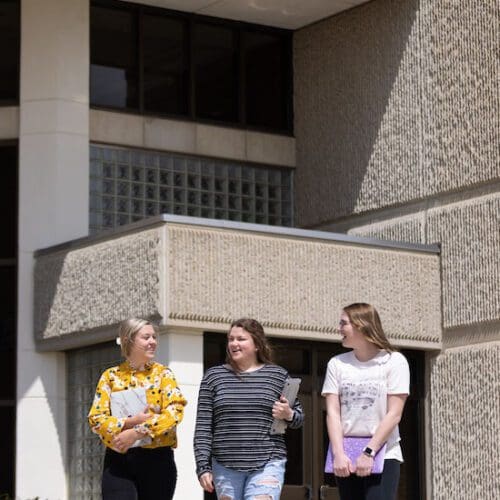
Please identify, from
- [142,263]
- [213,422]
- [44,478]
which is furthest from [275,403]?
[44,478]

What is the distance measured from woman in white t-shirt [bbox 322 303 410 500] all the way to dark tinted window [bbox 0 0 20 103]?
8.96 metres

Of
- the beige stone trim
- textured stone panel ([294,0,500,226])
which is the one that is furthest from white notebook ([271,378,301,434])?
the beige stone trim

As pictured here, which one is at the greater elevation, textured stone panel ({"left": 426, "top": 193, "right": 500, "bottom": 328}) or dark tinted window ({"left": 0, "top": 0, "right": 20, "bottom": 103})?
dark tinted window ({"left": 0, "top": 0, "right": 20, "bottom": 103})

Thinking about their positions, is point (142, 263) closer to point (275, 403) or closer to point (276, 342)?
point (276, 342)

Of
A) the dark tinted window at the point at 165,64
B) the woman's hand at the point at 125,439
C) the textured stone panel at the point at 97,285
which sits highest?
the dark tinted window at the point at 165,64

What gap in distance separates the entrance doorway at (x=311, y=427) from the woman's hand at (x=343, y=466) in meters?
6.39

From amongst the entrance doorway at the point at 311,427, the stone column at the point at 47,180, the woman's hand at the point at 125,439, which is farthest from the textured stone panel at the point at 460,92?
the woman's hand at the point at 125,439

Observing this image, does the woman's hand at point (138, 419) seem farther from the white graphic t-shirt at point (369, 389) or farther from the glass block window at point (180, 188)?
the glass block window at point (180, 188)

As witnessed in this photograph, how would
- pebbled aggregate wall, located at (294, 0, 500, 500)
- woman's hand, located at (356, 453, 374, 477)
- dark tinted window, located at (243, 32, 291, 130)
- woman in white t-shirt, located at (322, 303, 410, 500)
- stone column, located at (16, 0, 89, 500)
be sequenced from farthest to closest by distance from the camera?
dark tinted window, located at (243, 32, 291, 130), stone column, located at (16, 0, 89, 500), pebbled aggregate wall, located at (294, 0, 500, 500), woman in white t-shirt, located at (322, 303, 410, 500), woman's hand, located at (356, 453, 374, 477)

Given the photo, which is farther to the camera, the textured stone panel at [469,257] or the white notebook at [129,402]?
the textured stone panel at [469,257]

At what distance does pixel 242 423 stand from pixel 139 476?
2.43 ft

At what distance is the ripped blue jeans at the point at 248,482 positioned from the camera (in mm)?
8383

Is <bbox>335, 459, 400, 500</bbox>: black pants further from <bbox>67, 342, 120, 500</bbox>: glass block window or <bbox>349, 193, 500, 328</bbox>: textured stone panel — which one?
<bbox>67, 342, 120, 500</bbox>: glass block window

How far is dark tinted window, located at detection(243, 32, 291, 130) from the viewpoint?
58.2ft
